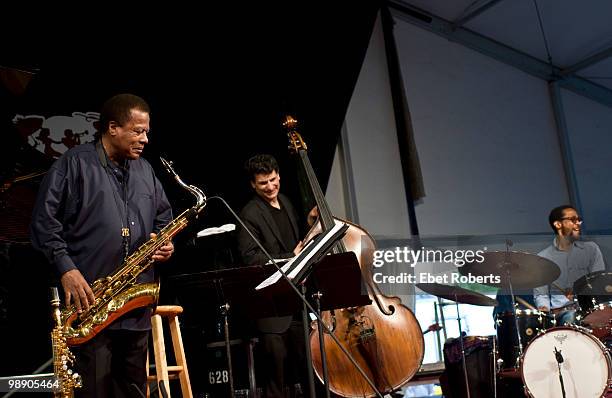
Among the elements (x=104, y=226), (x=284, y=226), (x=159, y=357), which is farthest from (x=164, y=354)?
(x=284, y=226)

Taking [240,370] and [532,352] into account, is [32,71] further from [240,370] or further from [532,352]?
[532,352]

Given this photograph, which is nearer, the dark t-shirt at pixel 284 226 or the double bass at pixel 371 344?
the double bass at pixel 371 344

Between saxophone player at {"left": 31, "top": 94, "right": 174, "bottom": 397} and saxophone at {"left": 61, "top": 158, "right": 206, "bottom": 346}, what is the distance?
0.03 m

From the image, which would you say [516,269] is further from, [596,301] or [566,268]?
[566,268]

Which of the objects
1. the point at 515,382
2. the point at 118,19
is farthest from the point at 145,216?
the point at 515,382

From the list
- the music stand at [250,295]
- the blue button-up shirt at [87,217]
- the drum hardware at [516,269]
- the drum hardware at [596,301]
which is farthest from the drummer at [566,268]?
the blue button-up shirt at [87,217]

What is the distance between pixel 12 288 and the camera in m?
3.60

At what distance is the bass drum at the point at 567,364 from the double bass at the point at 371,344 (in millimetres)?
902

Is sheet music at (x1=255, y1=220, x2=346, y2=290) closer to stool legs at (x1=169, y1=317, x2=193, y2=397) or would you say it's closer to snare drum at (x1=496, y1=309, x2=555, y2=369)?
stool legs at (x1=169, y1=317, x2=193, y2=397)

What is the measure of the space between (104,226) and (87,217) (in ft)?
0.26

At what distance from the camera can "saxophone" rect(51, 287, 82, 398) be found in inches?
97.6

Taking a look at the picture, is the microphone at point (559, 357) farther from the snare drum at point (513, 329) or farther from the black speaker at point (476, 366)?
the black speaker at point (476, 366)

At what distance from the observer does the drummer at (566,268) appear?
494cm

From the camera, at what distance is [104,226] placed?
115 inches
